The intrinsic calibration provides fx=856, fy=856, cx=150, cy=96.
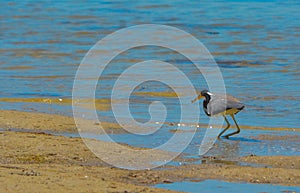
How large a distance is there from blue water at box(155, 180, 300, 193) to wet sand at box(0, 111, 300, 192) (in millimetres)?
116

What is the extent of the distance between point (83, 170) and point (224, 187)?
3.80 feet

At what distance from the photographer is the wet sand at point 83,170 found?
6.28 m

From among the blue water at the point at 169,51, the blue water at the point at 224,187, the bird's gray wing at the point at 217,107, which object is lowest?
the blue water at the point at 169,51

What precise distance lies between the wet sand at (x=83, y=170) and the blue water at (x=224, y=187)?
116 millimetres

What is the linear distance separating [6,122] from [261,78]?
5.46 meters

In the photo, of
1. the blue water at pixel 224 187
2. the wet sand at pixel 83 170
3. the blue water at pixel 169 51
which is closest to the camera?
the wet sand at pixel 83 170

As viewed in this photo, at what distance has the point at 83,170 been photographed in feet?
22.5

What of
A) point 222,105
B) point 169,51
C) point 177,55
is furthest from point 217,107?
point 169,51

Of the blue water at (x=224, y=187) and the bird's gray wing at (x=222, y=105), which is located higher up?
the blue water at (x=224, y=187)

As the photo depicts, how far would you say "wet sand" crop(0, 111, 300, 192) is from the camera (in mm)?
6277

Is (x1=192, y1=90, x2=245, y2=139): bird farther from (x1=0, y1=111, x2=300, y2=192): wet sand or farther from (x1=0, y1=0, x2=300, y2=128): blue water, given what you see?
(x1=0, y1=111, x2=300, y2=192): wet sand

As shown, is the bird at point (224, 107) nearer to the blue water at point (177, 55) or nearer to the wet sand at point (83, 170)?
the blue water at point (177, 55)

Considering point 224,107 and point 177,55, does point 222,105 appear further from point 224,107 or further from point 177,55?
point 177,55

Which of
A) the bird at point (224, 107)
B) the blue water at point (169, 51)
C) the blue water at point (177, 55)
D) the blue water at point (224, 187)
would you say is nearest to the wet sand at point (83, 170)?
the blue water at point (224, 187)
